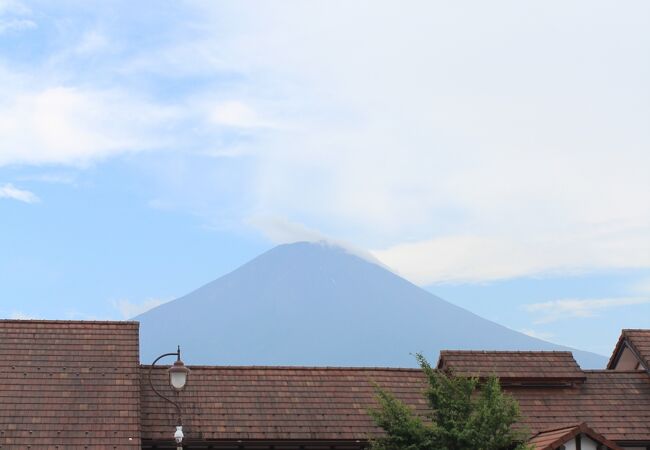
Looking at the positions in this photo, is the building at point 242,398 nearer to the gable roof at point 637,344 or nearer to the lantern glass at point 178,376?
the gable roof at point 637,344

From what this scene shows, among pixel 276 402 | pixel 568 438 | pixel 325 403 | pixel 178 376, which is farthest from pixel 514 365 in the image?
pixel 178 376

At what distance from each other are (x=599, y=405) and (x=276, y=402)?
9.97 metres

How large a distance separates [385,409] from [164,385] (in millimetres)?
7940

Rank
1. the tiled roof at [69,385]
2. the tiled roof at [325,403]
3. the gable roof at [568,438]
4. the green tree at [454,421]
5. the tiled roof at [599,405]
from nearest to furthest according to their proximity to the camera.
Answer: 1. the green tree at [454,421]
2. the gable roof at [568,438]
3. the tiled roof at [69,385]
4. the tiled roof at [325,403]
5. the tiled roof at [599,405]

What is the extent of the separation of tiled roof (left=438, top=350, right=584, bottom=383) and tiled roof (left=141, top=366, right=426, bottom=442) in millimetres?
1261

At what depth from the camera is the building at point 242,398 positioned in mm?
29469

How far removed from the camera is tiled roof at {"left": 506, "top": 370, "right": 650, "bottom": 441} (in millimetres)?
33094

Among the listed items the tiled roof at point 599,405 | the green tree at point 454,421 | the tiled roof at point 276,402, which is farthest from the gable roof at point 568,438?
the tiled roof at point 276,402

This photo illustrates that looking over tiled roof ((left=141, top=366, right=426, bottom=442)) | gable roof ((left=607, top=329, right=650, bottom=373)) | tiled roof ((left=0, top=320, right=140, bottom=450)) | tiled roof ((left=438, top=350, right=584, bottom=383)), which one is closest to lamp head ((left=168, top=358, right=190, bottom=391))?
tiled roof ((left=0, top=320, right=140, bottom=450))

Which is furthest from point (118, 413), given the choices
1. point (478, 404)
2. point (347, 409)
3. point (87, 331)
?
point (478, 404)

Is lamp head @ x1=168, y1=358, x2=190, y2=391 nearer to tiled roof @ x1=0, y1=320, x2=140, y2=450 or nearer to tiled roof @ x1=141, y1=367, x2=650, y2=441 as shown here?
tiled roof @ x1=0, y1=320, x2=140, y2=450

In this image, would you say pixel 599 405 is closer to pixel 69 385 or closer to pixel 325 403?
pixel 325 403

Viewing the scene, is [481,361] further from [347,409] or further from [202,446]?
[202,446]

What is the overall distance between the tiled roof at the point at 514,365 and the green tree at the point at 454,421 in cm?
635
